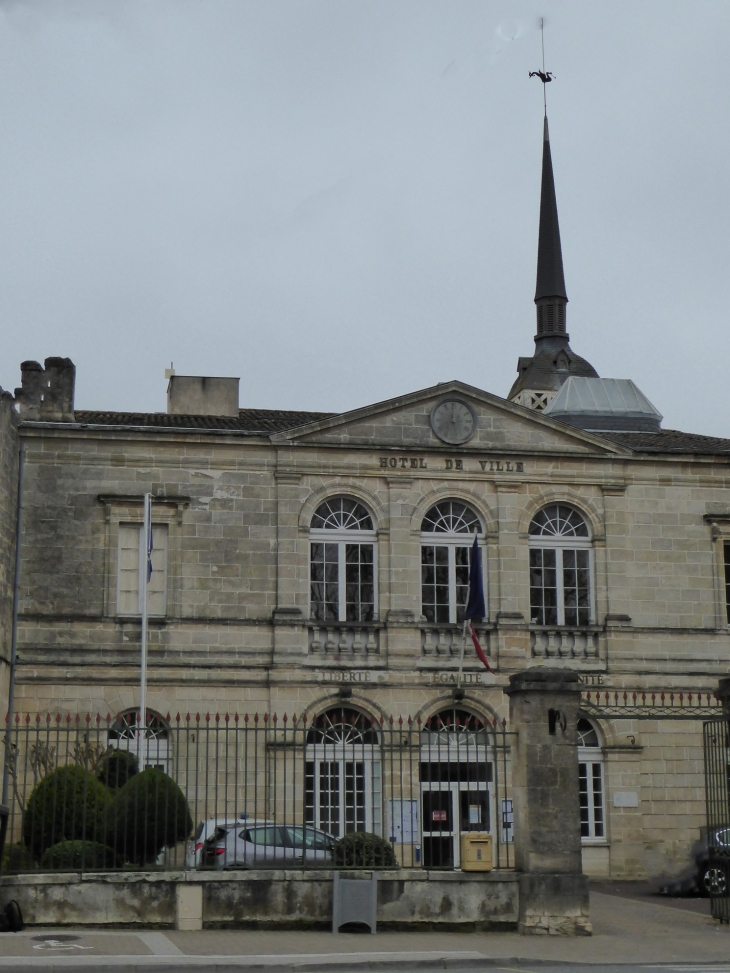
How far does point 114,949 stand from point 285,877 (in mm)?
2710

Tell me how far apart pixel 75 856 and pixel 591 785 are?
1405cm

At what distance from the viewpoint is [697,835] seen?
29703 millimetres

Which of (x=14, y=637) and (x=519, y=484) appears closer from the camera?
(x=14, y=637)

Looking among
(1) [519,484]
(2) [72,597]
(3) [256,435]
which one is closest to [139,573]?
(2) [72,597]

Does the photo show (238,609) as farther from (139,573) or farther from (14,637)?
(14,637)

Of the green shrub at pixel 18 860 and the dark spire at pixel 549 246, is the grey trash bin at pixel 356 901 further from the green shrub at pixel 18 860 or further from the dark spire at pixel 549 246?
the dark spire at pixel 549 246

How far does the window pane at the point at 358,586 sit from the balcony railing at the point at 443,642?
1.17 meters

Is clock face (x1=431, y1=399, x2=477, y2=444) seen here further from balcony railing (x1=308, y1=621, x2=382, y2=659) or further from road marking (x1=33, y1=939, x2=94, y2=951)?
road marking (x1=33, y1=939, x2=94, y2=951)

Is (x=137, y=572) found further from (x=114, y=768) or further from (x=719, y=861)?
(x=719, y=861)

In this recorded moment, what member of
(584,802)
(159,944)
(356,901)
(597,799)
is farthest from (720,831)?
(597,799)

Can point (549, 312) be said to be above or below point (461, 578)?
above

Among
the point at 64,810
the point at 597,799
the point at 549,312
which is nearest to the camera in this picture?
the point at 64,810

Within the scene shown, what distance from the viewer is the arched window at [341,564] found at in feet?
97.2

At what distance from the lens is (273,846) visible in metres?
18.8
